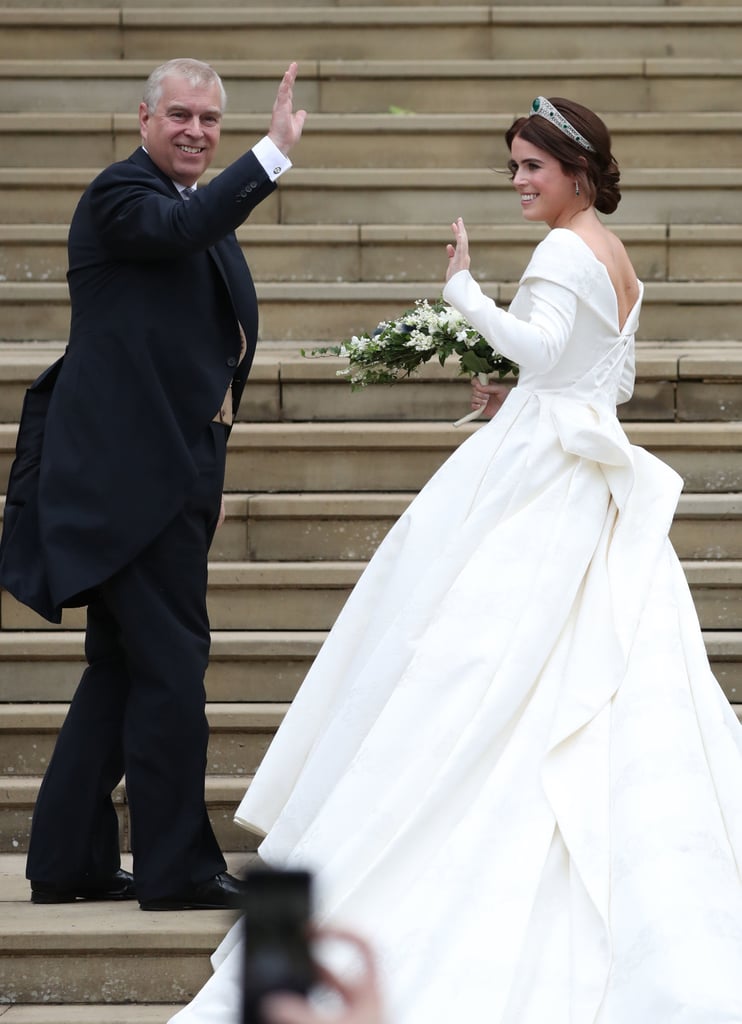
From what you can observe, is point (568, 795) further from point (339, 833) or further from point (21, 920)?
point (21, 920)

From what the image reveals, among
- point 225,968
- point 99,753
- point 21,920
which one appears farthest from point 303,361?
point 225,968

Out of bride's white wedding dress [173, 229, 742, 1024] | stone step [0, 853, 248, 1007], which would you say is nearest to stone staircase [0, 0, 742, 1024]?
stone step [0, 853, 248, 1007]

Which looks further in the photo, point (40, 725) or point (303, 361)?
point (303, 361)

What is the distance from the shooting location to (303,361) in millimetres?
5848

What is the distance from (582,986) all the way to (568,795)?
409 millimetres

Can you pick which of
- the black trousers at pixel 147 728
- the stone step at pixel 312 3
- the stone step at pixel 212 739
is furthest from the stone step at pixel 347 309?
the black trousers at pixel 147 728

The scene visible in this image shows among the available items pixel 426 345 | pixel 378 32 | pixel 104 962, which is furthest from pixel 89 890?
pixel 378 32

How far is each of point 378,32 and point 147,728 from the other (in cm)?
505

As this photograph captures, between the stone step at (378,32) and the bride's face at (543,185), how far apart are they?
434 cm

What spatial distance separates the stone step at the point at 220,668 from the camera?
15.7 ft

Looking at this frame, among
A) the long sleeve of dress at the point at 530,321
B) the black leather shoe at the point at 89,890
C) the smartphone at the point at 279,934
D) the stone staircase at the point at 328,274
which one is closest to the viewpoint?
the smartphone at the point at 279,934

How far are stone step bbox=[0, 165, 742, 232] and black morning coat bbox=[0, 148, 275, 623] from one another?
124 inches

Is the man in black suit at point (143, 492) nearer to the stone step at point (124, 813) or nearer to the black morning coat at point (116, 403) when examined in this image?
the black morning coat at point (116, 403)

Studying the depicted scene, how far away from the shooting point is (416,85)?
743cm
